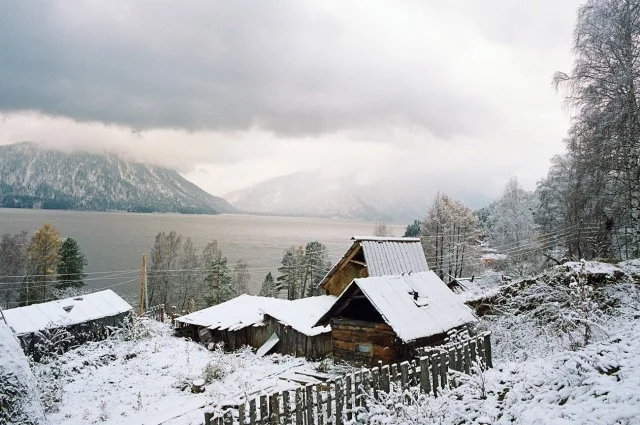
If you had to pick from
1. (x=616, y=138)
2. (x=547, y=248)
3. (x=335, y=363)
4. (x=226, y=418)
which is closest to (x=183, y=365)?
(x=335, y=363)

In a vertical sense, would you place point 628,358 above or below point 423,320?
above

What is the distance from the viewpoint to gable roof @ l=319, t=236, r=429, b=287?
23.7 metres

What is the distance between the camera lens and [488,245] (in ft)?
148

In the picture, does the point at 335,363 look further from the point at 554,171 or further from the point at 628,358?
the point at 554,171

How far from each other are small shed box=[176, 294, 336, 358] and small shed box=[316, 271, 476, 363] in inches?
349

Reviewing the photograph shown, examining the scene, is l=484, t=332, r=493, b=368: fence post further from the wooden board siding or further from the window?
the window

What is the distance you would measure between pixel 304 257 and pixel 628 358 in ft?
169

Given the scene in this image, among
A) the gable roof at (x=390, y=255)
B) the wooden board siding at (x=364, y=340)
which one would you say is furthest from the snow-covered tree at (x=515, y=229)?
the wooden board siding at (x=364, y=340)

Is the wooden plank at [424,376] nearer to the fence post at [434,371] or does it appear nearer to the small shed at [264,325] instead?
the fence post at [434,371]

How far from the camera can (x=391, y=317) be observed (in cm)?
1122

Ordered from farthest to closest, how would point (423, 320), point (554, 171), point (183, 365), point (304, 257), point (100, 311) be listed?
point (304, 257) → point (554, 171) → point (100, 311) → point (183, 365) → point (423, 320)

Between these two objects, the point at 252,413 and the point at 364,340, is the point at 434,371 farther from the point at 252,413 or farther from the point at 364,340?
the point at 364,340

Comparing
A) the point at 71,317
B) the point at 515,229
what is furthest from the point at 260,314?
the point at 515,229

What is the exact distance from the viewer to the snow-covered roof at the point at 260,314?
2420 cm
